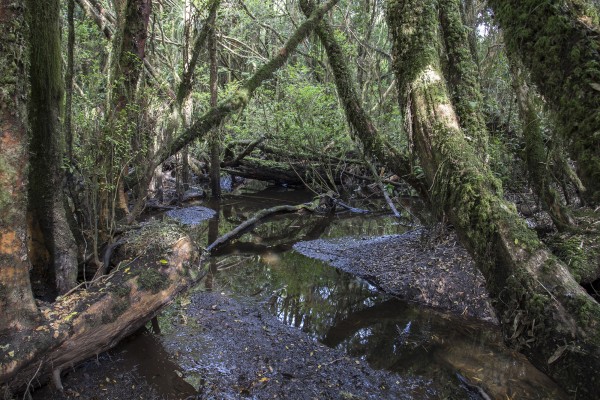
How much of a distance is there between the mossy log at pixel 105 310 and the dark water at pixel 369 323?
0.83 m

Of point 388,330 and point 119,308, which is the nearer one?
point 119,308

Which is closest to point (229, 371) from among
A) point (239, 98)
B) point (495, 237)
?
point (495, 237)

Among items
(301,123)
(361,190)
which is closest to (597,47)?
(301,123)

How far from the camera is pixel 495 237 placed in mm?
2705

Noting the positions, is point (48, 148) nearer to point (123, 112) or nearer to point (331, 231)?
point (123, 112)

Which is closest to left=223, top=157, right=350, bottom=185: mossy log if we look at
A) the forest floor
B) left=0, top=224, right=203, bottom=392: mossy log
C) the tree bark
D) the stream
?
the tree bark

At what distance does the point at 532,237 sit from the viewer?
8.48 feet

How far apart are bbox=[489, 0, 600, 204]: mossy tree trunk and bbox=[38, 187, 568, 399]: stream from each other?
110 inches

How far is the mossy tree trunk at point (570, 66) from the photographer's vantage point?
71.9 inches

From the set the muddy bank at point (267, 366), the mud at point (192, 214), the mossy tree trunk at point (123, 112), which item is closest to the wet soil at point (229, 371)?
the muddy bank at point (267, 366)

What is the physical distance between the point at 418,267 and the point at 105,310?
15.3 feet

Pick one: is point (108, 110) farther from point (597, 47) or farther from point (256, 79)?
point (597, 47)

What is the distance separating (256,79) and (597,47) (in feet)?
24.3

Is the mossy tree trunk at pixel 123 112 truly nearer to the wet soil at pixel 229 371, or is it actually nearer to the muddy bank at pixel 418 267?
the wet soil at pixel 229 371
